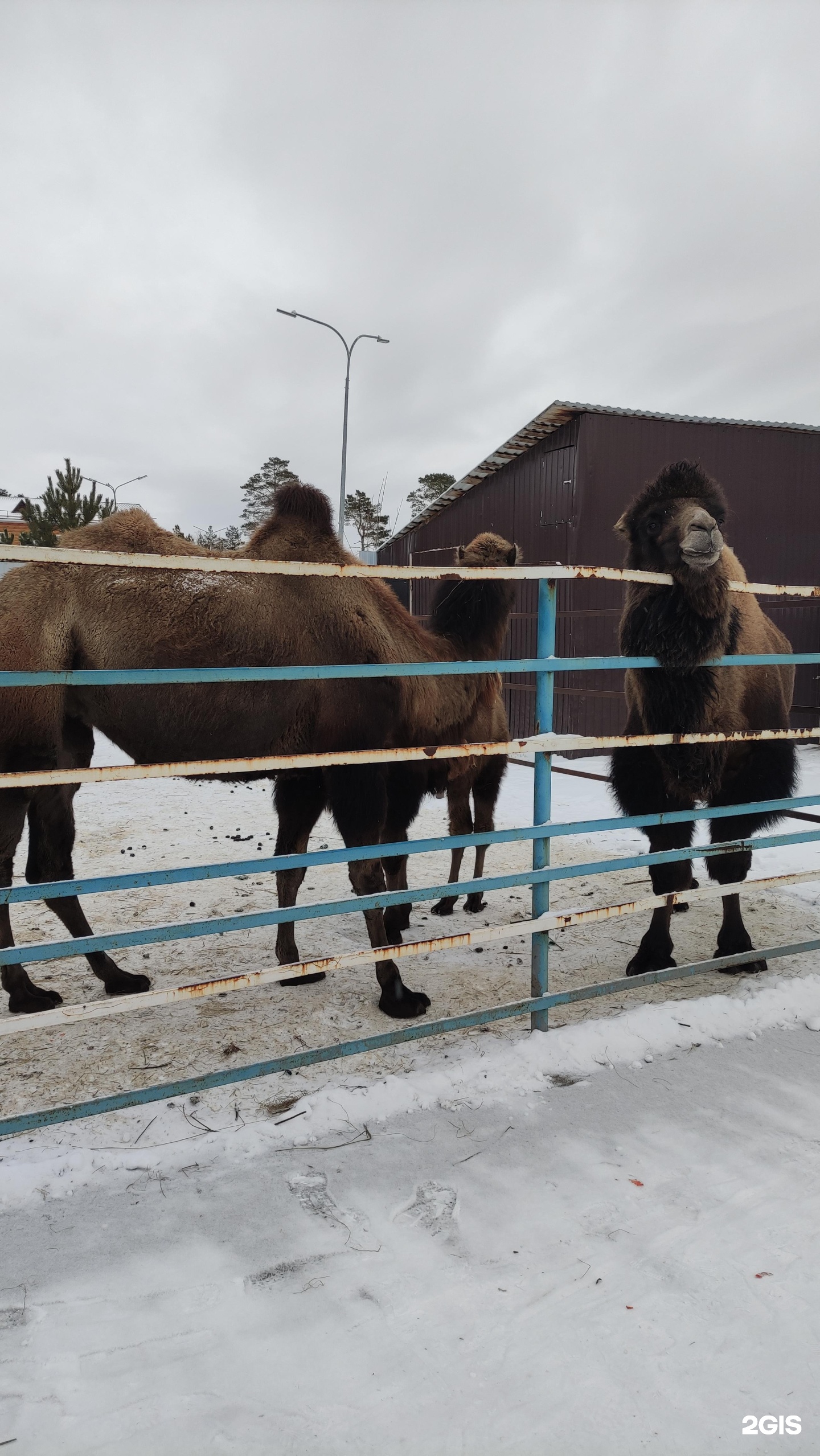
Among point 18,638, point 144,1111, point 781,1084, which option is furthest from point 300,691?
point 781,1084

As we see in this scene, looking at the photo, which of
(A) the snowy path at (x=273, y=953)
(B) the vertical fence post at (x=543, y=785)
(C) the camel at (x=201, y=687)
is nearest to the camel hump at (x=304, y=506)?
(C) the camel at (x=201, y=687)

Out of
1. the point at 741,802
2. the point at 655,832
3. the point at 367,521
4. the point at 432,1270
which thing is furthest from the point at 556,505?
the point at 367,521

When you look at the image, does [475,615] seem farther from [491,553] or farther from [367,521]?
[367,521]

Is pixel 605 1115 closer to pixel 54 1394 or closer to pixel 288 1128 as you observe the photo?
pixel 288 1128

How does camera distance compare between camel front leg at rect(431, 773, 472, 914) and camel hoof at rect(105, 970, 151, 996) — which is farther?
camel front leg at rect(431, 773, 472, 914)

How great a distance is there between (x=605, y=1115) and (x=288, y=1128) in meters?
0.99

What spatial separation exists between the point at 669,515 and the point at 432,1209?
2913mm

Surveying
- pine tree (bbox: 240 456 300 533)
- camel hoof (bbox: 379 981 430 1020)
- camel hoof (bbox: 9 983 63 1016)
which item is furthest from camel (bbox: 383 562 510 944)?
pine tree (bbox: 240 456 300 533)

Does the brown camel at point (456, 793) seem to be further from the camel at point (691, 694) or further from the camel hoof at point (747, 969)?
the camel hoof at point (747, 969)

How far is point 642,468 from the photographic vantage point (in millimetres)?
11328

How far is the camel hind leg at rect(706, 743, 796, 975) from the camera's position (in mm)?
3768

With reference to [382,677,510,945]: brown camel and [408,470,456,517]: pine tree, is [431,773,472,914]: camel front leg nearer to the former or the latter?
[382,677,510,945]: brown camel

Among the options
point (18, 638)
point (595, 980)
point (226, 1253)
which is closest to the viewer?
point (226, 1253)

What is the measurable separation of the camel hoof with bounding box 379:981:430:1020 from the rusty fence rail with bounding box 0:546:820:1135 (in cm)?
54
